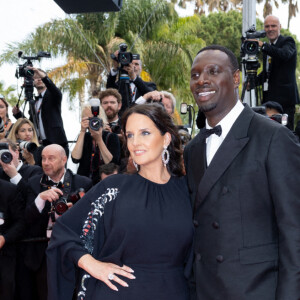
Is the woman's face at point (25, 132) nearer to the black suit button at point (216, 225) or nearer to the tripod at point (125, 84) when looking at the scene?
the tripod at point (125, 84)

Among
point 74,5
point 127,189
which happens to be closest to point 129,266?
point 127,189

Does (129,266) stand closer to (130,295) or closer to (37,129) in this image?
(130,295)

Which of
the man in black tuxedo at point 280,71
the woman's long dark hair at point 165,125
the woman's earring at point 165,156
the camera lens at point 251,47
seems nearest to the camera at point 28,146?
the camera lens at point 251,47

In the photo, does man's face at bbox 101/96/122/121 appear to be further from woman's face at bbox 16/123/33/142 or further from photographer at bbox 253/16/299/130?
photographer at bbox 253/16/299/130

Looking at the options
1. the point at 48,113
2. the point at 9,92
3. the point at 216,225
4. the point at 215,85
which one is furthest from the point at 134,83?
the point at 9,92

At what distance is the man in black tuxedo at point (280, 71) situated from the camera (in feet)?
21.0

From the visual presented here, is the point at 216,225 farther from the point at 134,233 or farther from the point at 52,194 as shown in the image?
the point at 52,194

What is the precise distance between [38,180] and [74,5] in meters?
1.81

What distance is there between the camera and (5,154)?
17.2ft

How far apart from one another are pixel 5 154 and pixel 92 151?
872 mm

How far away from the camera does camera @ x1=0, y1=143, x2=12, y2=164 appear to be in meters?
5.25

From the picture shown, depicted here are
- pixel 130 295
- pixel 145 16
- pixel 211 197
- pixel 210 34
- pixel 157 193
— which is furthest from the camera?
pixel 210 34

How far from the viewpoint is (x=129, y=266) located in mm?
2619

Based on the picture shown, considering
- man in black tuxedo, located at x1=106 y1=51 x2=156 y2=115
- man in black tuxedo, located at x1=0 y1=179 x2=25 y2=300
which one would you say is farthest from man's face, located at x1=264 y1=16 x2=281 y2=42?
man in black tuxedo, located at x1=0 y1=179 x2=25 y2=300
